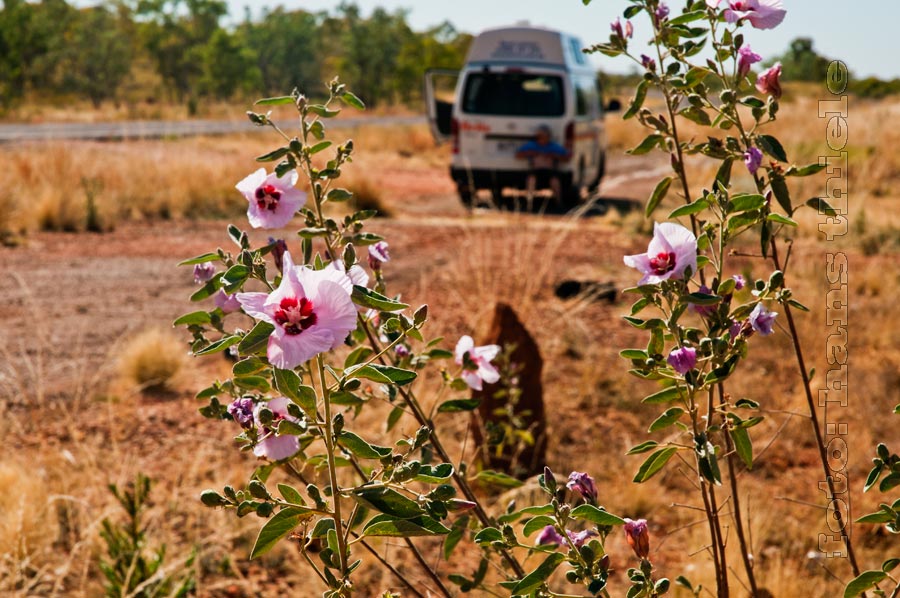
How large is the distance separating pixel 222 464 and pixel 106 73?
5027 cm

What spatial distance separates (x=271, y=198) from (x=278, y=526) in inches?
20.8

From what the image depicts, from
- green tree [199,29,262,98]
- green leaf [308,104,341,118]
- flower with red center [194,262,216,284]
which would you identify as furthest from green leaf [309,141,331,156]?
green tree [199,29,262,98]

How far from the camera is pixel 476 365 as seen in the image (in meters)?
1.94

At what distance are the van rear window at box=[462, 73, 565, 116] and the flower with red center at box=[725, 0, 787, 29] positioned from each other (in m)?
10.2

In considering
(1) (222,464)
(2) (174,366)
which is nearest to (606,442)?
(1) (222,464)

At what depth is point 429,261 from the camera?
7.80 metres

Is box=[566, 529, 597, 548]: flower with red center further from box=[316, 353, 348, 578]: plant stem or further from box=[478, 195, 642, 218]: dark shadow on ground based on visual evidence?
box=[478, 195, 642, 218]: dark shadow on ground

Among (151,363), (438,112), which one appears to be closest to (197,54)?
(438,112)

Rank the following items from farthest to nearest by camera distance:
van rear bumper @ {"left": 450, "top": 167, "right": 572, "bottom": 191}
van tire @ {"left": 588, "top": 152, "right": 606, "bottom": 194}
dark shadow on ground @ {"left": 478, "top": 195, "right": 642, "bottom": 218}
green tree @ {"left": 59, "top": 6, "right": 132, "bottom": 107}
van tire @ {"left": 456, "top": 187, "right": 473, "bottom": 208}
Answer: green tree @ {"left": 59, "top": 6, "right": 132, "bottom": 107} < van tire @ {"left": 588, "top": 152, "right": 606, "bottom": 194} < van tire @ {"left": 456, "top": 187, "right": 473, "bottom": 208} < dark shadow on ground @ {"left": 478, "top": 195, "right": 642, "bottom": 218} < van rear bumper @ {"left": 450, "top": 167, "right": 572, "bottom": 191}

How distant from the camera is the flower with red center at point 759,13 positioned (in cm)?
152

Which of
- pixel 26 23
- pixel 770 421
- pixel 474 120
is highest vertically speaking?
pixel 26 23

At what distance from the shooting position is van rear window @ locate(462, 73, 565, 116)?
11672mm

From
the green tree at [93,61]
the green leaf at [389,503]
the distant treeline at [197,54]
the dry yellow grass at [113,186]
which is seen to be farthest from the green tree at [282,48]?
the green leaf at [389,503]

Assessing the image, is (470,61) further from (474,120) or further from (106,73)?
(106,73)
